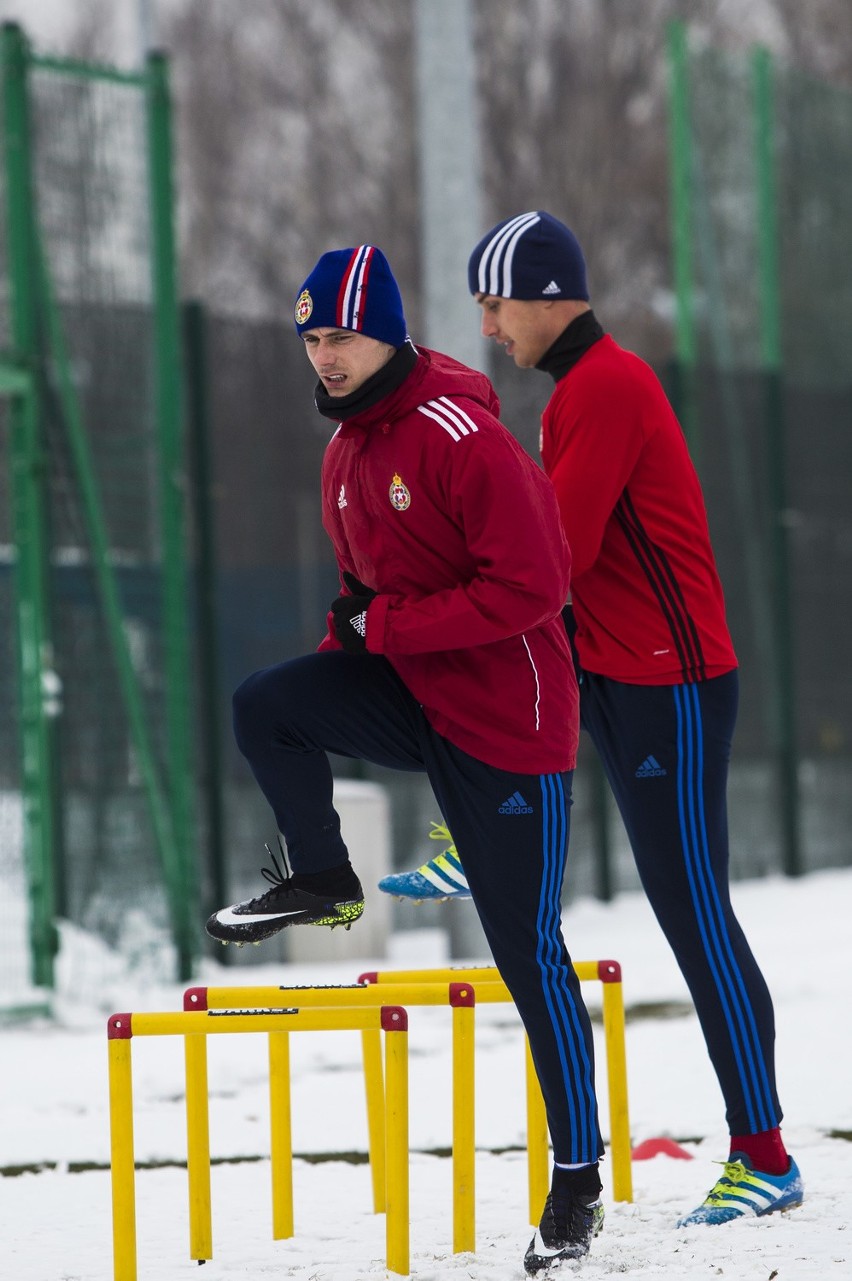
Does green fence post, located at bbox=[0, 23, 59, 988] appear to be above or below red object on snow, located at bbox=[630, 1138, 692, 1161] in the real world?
above

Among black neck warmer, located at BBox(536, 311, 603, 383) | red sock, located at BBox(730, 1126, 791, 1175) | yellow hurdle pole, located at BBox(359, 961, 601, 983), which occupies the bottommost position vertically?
red sock, located at BBox(730, 1126, 791, 1175)

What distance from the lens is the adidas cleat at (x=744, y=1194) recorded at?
13.3 ft

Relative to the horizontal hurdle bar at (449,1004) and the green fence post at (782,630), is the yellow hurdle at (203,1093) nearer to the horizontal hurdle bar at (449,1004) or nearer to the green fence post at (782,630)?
the horizontal hurdle bar at (449,1004)

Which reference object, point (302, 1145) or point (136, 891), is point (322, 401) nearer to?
point (302, 1145)

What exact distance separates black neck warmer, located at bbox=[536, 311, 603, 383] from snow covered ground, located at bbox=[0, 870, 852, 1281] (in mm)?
1855

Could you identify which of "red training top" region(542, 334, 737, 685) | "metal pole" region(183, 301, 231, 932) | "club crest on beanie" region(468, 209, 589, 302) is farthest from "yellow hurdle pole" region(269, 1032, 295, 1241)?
"metal pole" region(183, 301, 231, 932)

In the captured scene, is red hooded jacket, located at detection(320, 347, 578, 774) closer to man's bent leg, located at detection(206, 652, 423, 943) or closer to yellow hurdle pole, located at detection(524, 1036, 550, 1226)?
man's bent leg, located at detection(206, 652, 423, 943)

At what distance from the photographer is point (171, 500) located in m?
7.75

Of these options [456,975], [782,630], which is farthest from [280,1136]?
[782,630]

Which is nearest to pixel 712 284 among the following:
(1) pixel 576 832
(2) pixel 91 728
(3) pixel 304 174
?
(1) pixel 576 832

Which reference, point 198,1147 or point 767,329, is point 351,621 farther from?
point 767,329

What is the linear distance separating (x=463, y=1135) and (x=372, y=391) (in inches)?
61.3

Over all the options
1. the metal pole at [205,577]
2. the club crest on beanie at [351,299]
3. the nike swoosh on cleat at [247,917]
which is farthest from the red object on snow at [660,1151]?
the metal pole at [205,577]

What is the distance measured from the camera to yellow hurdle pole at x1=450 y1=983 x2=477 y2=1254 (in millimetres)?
3980
